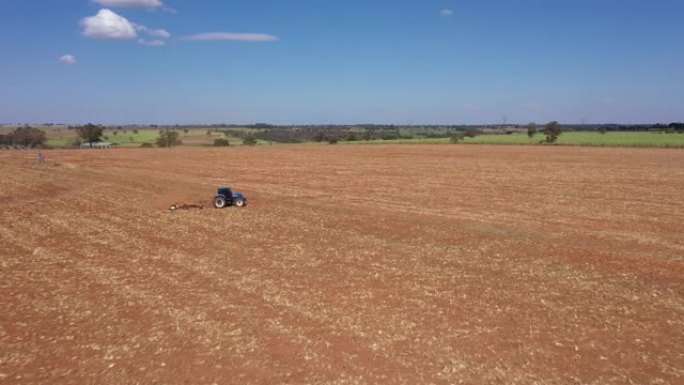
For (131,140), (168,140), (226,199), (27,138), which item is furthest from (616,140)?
(27,138)

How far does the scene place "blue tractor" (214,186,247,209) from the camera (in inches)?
766

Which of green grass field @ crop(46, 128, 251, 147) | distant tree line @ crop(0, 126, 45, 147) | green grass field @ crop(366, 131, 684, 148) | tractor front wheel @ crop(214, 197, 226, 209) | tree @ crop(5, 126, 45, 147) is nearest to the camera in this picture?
tractor front wheel @ crop(214, 197, 226, 209)

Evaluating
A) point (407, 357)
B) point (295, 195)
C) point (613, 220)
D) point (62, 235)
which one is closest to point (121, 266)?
point (62, 235)

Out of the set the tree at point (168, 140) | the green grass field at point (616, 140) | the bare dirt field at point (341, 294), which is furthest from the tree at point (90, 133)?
the bare dirt field at point (341, 294)

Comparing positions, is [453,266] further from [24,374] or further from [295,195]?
[295,195]

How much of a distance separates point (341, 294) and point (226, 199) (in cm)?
1145

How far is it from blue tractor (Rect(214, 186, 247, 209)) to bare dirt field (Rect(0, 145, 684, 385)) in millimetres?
840

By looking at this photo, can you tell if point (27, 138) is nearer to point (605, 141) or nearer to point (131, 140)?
point (131, 140)

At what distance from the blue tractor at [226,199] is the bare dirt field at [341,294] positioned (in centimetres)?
84

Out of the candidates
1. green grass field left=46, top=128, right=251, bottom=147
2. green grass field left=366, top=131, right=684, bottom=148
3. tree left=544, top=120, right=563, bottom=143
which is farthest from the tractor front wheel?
tree left=544, top=120, right=563, bottom=143

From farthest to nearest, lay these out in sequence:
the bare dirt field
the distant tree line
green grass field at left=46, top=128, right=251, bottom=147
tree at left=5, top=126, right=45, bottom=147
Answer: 1. green grass field at left=46, top=128, right=251, bottom=147
2. tree at left=5, top=126, right=45, bottom=147
3. the distant tree line
4. the bare dirt field

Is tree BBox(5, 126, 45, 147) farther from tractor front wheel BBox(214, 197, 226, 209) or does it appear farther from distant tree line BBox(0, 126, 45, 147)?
tractor front wheel BBox(214, 197, 226, 209)

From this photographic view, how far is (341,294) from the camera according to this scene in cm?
938

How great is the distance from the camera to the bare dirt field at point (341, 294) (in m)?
6.68
